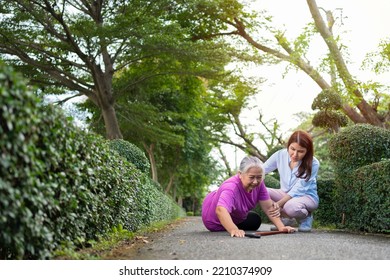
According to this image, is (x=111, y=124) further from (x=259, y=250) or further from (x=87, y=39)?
(x=259, y=250)

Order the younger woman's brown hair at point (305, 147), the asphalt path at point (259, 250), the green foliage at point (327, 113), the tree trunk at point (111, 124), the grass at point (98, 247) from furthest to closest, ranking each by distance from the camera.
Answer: the green foliage at point (327, 113) < the tree trunk at point (111, 124) < the younger woman's brown hair at point (305, 147) < the asphalt path at point (259, 250) < the grass at point (98, 247)

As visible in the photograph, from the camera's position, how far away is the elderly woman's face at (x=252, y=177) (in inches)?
217

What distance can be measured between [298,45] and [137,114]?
21.1ft

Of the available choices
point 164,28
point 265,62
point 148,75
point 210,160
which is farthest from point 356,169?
point 210,160

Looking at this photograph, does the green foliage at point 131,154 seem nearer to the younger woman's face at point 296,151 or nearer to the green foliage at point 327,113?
the younger woman's face at point 296,151

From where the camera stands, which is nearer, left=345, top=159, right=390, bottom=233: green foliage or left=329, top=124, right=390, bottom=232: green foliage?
left=345, top=159, right=390, bottom=233: green foliage

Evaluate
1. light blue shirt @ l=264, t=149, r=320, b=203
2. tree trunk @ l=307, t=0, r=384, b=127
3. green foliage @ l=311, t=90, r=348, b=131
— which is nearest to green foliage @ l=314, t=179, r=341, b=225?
light blue shirt @ l=264, t=149, r=320, b=203

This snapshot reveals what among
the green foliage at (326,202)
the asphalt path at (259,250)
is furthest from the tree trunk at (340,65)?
the asphalt path at (259,250)

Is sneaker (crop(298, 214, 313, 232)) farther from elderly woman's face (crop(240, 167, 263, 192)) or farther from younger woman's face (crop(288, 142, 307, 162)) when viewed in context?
elderly woman's face (crop(240, 167, 263, 192))

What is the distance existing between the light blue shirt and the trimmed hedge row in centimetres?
319

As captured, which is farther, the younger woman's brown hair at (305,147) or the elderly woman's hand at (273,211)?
the younger woman's brown hair at (305,147)

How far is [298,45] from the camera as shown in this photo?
59.6 ft

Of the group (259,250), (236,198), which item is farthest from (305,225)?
(259,250)

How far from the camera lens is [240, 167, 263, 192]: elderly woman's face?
217 inches
